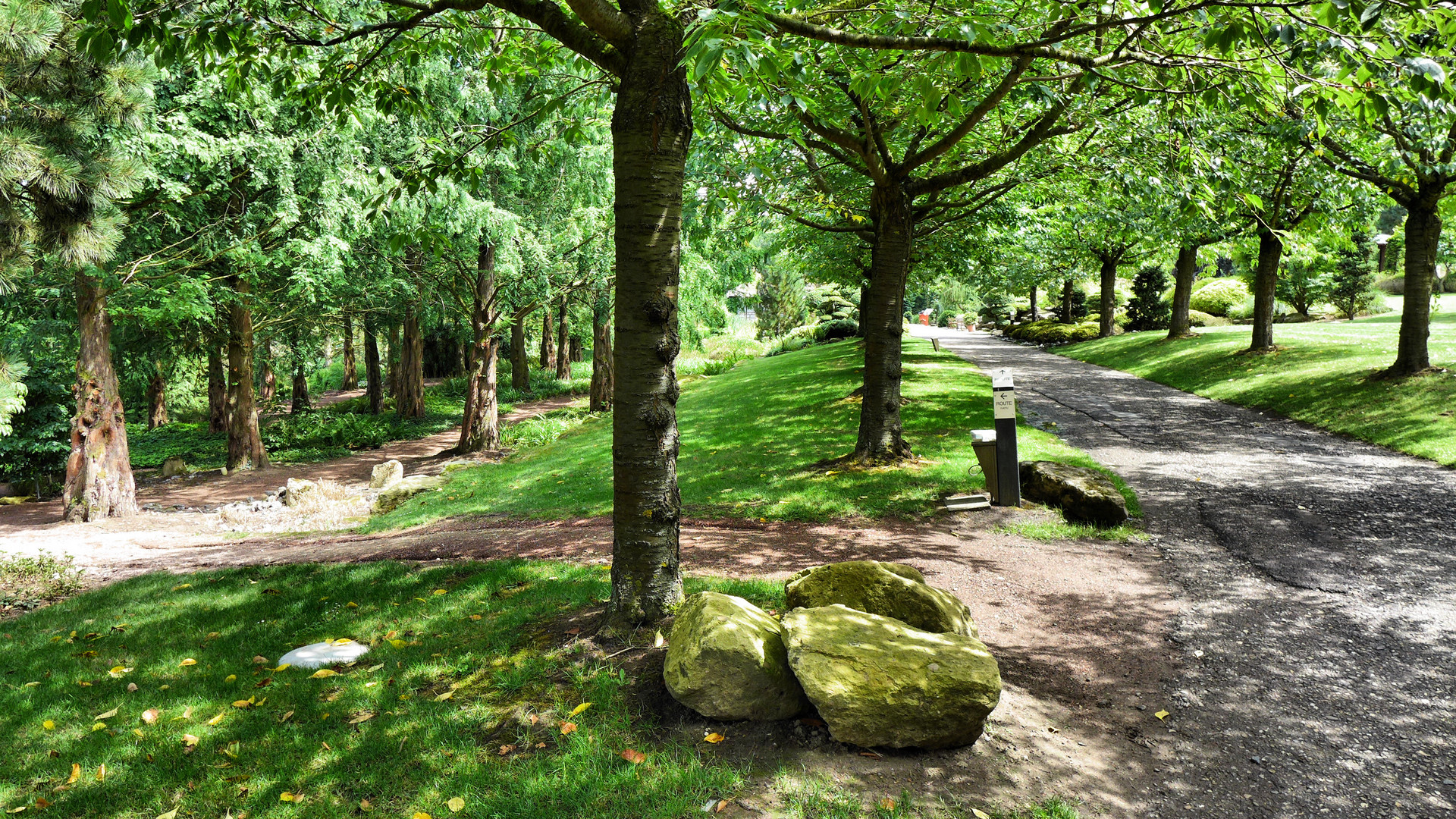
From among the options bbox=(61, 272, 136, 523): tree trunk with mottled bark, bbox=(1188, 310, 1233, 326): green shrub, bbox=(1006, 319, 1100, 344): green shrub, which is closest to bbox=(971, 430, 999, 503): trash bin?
bbox=(61, 272, 136, 523): tree trunk with mottled bark

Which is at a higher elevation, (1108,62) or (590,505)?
(1108,62)

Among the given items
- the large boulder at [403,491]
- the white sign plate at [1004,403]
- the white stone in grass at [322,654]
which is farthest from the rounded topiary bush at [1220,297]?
the white stone in grass at [322,654]

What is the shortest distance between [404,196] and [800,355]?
19.9 m

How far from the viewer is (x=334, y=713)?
4.03m

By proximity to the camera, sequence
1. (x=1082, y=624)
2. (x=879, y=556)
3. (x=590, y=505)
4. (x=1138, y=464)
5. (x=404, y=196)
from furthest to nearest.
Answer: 1. (x=404, y=196)
2. (x=590, y=505)
3. (x=1138, y=464)
4. (x=879, y=556)
5. (x=1082, y=624)

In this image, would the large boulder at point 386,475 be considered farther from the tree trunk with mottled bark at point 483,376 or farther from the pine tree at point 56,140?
the pine tree at point 56,140

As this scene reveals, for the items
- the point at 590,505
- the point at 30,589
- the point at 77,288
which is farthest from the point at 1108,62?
the point at 77,288

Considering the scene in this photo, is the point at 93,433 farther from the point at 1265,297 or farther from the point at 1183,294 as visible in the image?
the point at 1183,294

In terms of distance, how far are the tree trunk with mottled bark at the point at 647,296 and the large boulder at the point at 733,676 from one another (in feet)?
2.65

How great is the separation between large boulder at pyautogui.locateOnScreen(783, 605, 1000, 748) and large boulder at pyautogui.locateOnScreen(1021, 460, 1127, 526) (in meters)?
4.71

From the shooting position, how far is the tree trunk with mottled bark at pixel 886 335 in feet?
34.3

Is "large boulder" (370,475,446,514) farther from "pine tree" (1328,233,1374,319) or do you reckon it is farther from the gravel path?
"pine tree" (1328,233,1374,319)

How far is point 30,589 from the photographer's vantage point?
7.23 m

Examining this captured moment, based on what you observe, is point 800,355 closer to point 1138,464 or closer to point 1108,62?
point 1138,464
